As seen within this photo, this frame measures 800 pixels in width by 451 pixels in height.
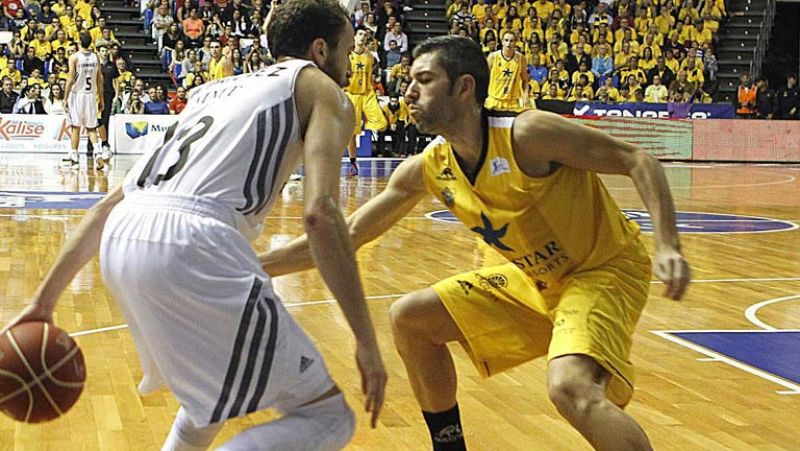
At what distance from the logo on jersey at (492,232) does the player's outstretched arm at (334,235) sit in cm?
102

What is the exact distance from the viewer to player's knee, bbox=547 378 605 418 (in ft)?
9.93

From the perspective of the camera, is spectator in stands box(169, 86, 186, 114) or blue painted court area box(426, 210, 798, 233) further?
spectator in stands box(169, 86, 186, 114)

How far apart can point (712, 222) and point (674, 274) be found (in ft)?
28.6

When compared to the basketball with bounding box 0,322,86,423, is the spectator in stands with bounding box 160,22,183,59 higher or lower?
lower

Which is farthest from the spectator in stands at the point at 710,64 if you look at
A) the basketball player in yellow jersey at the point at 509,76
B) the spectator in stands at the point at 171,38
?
the spectator in stands at the point at 171,38

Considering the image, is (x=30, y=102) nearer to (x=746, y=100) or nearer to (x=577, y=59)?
(x=577, y=59)

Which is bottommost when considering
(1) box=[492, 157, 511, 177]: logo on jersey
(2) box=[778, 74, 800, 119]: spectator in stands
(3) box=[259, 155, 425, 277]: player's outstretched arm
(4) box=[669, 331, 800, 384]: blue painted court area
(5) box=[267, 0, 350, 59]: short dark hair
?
(2) box=[778, 74, 800, 119]: spectator in stands

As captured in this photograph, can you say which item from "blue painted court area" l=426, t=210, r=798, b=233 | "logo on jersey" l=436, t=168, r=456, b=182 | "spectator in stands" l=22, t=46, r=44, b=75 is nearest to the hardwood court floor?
"blue painted court area" l=426, t=210, r=798, b=233

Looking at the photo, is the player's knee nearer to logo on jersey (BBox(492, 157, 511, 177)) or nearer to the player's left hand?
the player's left hand

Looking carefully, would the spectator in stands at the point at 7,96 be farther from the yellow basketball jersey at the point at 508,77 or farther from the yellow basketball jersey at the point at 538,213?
the yellow basketball jersey at the point at 538,213

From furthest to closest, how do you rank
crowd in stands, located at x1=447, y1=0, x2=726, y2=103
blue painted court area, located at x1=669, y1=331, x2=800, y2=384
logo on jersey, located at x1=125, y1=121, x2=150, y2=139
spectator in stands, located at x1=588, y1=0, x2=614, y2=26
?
spectator in stands, located at x1=588, y1=0, x2=614, y2=26 < crowd in stands, located at x1=447, y1=0, x2=726, y2=103 < logo on jersey, located at x1=125, y1=121, x2=150, y2=139 < blue painted court area, located at x1=669, y1=331, x2=800, y2=384

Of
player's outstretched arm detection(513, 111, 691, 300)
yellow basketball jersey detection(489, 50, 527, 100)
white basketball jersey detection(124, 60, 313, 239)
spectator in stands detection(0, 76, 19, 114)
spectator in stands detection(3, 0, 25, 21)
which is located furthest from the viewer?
spectator in stands detection(3, 0, 25, 21)

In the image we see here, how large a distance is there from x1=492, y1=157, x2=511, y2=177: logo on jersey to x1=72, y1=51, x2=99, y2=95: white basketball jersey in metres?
15.0

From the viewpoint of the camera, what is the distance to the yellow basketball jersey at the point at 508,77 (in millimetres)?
16469
